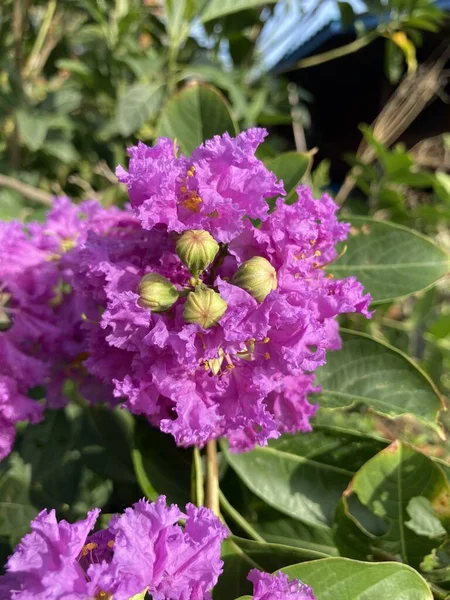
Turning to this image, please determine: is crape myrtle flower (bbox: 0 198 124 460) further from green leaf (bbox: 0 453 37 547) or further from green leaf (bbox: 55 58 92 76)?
green leaf (bbox: 55 58 92 76)

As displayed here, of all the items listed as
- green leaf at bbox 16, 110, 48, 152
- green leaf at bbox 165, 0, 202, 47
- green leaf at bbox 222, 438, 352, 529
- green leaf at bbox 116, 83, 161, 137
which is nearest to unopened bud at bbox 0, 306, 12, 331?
green leaf at bbox 222, 438, 352, 529

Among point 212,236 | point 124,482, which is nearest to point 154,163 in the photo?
point 212,236

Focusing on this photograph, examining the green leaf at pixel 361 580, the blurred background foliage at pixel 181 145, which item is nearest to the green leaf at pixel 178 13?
the blurred background foliage at pixel 181 145

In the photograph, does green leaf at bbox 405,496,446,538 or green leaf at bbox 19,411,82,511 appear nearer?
green leaf at bbox 405,496,446,538

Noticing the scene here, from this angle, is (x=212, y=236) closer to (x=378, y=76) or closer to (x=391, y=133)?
(x=391, y=133)

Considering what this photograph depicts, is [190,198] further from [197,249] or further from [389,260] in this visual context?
[389,260]

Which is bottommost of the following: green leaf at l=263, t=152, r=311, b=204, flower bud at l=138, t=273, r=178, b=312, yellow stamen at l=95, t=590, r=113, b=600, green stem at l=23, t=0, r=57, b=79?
yellow stamen at l=95, t=590, r=113, b=600
